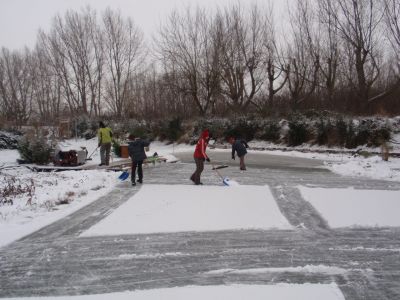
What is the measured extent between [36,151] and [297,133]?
47.8 ft

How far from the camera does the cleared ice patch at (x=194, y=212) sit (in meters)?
7.50

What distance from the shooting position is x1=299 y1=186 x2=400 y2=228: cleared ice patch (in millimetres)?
7691

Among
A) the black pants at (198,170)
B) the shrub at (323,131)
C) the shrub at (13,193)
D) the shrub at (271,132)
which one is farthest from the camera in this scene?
the shrub at (271,132)

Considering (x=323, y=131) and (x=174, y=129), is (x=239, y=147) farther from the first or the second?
(x=174, y=129)

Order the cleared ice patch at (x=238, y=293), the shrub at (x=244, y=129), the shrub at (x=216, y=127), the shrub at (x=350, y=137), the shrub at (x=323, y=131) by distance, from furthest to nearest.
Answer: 1. the shrub at (x=216, y=127)
2. the shrub at (x=244, y=129)
3. the shrub at (x=323, y=131)
4. the shrub at (x=350, y=137)
5. the cleared ice patch at (x=238, y=293)

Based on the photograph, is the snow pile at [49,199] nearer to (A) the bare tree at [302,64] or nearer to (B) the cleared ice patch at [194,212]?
(B) the cleared ice patch at [194,212]

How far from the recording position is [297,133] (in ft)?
77.6

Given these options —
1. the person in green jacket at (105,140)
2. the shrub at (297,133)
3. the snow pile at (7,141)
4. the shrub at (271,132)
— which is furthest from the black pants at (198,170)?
the snow pile at (7,141)

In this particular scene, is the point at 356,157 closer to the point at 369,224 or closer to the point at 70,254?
the point at 369,224

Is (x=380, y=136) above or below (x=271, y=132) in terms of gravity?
below

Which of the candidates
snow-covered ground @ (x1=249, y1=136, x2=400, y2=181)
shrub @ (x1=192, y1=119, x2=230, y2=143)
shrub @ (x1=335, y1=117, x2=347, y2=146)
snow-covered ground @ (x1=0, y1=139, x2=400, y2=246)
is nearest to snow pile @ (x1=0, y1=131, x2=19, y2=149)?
shrub @ (x1=192, y1=119, x2=230, y2=143)

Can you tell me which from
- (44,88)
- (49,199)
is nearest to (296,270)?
(49,199)

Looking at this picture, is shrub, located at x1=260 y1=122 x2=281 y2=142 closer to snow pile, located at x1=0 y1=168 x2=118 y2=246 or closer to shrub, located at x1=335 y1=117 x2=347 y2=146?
shrub, located at x1=335 y1=117 x2=347 y2=146

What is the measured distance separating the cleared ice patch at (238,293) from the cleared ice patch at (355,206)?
118 inches
